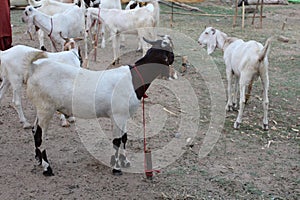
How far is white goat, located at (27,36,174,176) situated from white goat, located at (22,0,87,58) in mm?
3864

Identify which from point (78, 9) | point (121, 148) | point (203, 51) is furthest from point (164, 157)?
point (203, 51)

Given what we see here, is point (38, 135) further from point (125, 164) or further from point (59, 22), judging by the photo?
point (59, 22)

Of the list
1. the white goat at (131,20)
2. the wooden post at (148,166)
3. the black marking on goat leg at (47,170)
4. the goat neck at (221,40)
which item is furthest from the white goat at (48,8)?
the wooden post at (148,166)

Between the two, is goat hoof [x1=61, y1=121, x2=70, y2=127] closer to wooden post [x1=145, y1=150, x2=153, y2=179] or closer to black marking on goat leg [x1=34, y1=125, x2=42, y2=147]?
black marking on goat leg [x1=34, y1=125, x2=42, y2=147]

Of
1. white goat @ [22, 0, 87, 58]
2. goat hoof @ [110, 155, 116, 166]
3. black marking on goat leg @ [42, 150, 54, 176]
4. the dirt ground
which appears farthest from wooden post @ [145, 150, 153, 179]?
white goat @ [22, 0, 87, 58]

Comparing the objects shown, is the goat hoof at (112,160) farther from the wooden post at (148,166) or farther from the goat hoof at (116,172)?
the wooden post at (148,166)

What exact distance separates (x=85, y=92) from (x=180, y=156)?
5.87ft

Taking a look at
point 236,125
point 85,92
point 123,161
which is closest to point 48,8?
point 236,125

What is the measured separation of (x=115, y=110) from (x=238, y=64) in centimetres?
306

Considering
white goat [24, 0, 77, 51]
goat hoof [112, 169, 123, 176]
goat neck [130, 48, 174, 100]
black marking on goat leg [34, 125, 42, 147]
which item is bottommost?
goat hoof [112, 169, 123, 176]

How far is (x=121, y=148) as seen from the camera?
545 cm

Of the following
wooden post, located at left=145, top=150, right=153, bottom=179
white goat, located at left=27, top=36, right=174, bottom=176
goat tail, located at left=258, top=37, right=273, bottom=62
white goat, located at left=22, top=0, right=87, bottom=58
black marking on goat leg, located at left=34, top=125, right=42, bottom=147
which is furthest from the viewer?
white goat, located at left=22, top=0, right=87, bottom=58

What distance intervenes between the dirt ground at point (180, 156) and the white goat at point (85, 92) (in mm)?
355

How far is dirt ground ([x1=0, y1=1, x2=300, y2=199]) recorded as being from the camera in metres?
5.03
